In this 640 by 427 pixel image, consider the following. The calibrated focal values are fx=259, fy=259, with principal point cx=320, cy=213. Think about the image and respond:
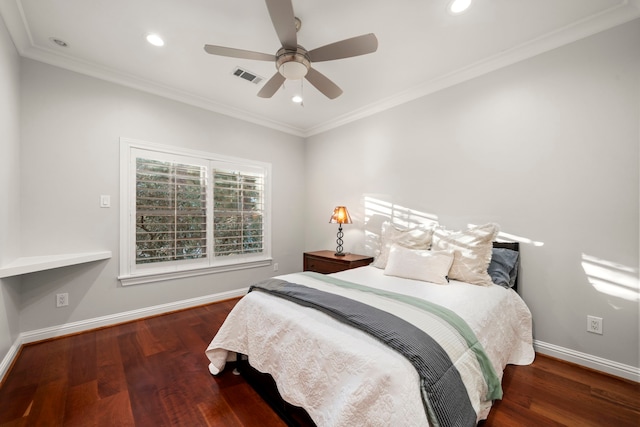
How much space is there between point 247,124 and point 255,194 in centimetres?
105

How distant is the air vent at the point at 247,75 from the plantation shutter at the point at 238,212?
50.3 inches

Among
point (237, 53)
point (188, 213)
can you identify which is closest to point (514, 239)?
point (237, 53)

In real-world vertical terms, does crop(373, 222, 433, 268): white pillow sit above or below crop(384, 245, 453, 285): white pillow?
above

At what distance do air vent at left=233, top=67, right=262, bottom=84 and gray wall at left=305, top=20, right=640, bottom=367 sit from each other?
73.2 inches

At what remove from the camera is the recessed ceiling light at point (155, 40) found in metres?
2.20

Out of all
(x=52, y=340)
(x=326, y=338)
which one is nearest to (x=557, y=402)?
(x=326, y=338)

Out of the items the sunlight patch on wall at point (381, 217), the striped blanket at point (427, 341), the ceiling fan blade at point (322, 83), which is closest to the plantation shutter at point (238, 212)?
Result: the sunlight patch on wall at point (381, 217)

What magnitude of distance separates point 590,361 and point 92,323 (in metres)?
4.52

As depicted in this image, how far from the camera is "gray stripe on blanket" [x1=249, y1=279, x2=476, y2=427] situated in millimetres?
1013

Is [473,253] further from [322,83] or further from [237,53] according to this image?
[237,53]

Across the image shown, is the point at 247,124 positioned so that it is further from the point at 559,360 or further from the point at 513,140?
the point at 559,360

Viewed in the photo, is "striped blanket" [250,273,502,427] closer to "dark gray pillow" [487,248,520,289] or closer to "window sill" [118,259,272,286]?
"dark gray pillow" [487,248,520,289]

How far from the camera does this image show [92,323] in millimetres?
2688

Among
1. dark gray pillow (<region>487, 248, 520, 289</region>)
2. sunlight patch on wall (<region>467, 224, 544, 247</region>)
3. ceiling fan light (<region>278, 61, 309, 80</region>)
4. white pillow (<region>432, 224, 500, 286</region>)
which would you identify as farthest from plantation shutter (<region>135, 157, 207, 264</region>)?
sunlight patch on wall (<region>467, 224, 544, 247</region>)
